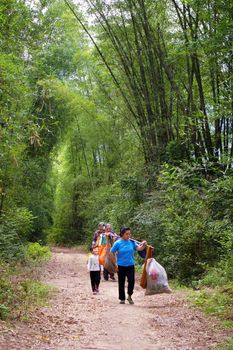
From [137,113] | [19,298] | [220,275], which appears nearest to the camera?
[19,298]

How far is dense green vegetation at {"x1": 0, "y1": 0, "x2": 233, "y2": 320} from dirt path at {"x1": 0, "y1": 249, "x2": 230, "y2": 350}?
1.23 metres

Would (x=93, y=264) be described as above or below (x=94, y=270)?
above

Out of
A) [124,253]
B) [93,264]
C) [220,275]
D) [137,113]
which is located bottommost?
[220,275]

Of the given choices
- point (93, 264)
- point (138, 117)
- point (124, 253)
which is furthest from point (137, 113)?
point (124, 253)

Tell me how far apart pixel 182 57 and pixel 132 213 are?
201 inches

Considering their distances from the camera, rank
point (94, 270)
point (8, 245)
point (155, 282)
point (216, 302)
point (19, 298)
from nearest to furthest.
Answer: point (19, 298)
point (216, 302)
point (155, 282)
point (94, 270)
point (8, 245)

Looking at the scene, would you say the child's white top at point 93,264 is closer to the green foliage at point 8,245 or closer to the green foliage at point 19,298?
the green foliage at point 19,298

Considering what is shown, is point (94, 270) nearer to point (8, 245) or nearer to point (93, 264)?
point (93, 264)

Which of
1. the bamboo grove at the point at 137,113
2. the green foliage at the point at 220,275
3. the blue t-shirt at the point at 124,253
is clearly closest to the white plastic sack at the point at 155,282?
the blue t-shirt at the point at 124,253

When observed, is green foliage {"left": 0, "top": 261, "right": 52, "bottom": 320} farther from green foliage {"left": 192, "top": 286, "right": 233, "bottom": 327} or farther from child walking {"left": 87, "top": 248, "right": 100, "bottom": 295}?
green foliage {"left": 192, "top": 286, "right": 233, "bottom": 327}

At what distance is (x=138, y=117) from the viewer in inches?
548

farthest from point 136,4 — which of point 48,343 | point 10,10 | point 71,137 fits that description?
point 71,137

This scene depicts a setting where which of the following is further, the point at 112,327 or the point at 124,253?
the point at 124,253

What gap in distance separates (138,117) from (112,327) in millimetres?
9578
